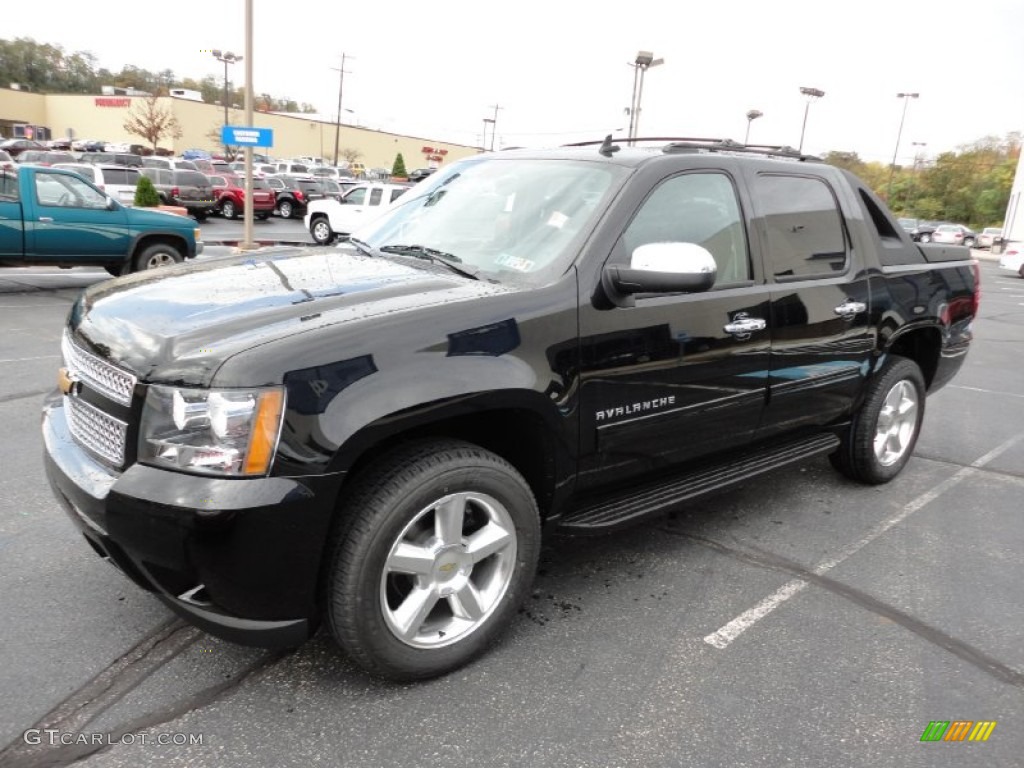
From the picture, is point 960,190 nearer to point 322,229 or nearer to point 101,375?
point 322,229

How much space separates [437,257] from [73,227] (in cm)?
954

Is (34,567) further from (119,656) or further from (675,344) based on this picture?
(675,344)

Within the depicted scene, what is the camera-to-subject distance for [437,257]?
10.5 feet

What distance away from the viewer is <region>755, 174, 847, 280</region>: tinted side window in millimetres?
3609

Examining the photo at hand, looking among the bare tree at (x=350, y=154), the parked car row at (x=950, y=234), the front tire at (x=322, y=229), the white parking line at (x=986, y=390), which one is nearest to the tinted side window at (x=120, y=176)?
the front tire at (x=322, y=229)

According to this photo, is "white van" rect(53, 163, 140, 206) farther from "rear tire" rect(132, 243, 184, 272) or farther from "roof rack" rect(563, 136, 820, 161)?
"roof rack" rect(563, 136, 820, 161)

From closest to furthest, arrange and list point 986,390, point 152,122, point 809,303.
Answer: point 809,303 → point 986,390 → point 152,122

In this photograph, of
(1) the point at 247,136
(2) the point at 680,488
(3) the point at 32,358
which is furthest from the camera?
(1) the point at 247,136

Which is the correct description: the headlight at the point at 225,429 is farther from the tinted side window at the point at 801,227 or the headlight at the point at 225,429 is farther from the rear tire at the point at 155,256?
the rear tire at the point at 155,256

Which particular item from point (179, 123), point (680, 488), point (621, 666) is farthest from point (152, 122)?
point (621, 666)

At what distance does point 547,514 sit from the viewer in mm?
2928

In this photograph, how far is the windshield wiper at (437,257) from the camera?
118 inches

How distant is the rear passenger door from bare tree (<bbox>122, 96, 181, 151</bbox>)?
236ft

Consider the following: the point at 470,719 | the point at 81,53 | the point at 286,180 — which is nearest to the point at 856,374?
the point at 470,719
